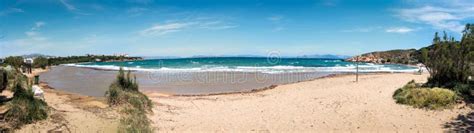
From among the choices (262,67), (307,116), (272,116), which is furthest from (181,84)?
(262,67)

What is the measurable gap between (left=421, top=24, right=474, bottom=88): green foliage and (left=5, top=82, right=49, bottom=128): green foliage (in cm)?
1261

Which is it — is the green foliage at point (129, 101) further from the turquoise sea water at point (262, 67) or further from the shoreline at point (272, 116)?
the turquoise sea water at point (262, 67)

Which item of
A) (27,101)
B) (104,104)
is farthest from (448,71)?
(27,101)

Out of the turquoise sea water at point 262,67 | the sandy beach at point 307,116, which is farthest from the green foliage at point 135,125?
the turquoise sea water at point 262,67

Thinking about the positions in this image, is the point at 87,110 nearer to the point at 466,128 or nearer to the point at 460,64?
the point at 466,128

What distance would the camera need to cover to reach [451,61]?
12.8 m

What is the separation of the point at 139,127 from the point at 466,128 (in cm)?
752

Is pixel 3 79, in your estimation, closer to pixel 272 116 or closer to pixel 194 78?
pixel 272 116

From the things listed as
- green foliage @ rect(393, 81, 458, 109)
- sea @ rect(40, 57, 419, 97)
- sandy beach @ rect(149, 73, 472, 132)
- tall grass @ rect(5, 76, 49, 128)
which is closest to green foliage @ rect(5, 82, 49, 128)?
tall grass @ rect(5, 76, 49, 128)

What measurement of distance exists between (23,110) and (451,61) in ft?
42.9

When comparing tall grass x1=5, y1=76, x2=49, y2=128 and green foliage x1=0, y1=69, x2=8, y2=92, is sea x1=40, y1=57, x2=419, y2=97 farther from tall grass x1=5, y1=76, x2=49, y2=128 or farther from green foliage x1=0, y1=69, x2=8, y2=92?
tall grass x1=5, y1=76, x2=49, y2=128

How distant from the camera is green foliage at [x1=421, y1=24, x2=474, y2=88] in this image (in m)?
12.7

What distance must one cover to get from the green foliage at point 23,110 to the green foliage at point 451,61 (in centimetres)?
1261

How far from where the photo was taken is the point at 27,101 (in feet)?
26.7
